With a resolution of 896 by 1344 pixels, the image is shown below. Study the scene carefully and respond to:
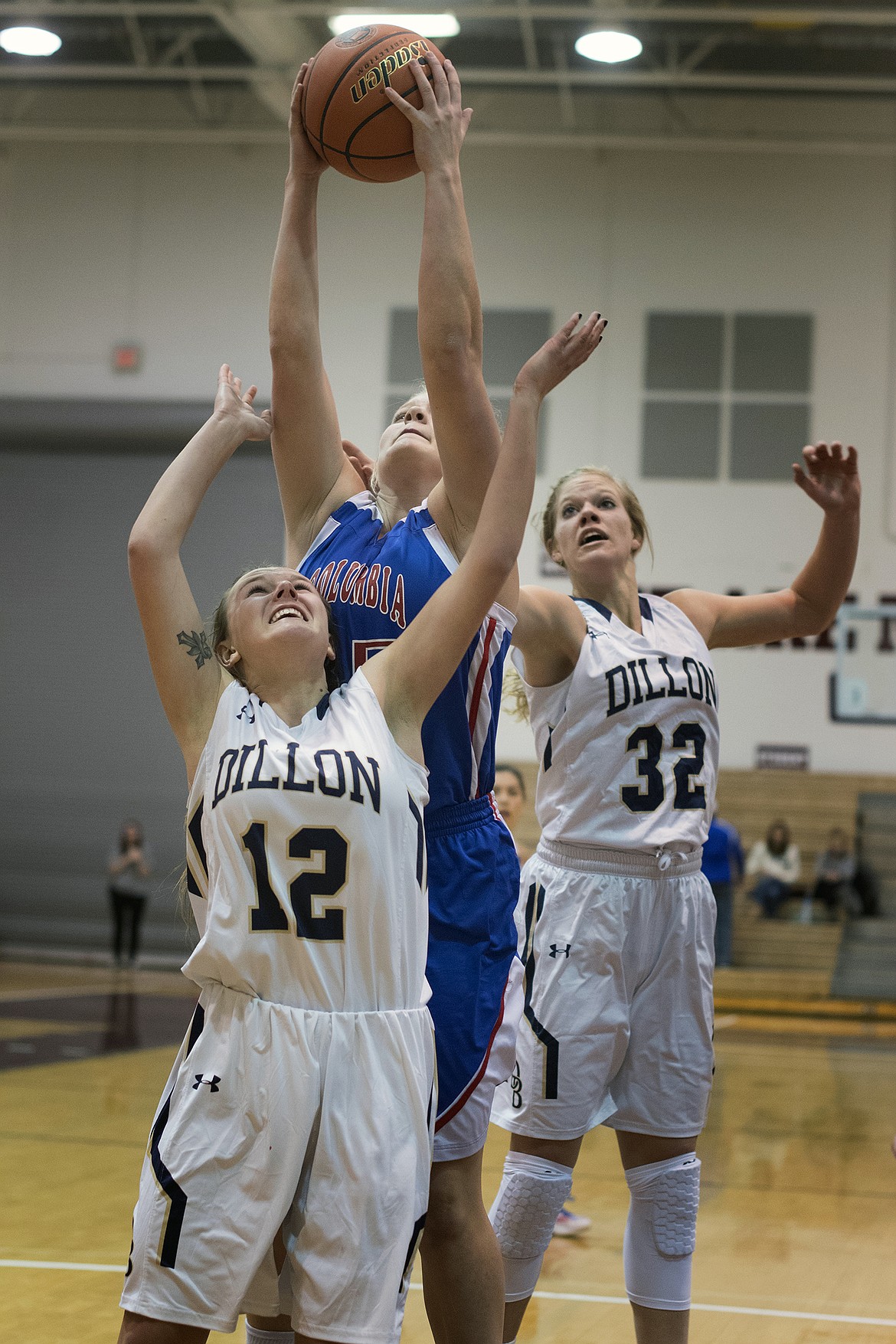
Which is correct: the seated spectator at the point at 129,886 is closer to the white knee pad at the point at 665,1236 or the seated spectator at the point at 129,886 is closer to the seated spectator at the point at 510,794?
the seated spectator at the point at 510,794

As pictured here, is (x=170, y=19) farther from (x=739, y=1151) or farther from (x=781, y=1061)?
(x=739, y=1151)

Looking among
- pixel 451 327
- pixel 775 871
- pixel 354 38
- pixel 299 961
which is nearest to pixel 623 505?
pixel 451 327

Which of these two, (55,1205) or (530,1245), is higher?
(530,1245)

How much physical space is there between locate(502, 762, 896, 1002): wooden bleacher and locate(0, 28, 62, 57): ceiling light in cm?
840

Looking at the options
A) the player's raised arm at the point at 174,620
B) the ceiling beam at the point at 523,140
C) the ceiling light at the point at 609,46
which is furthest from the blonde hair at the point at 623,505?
the ceiling beam at the point at 523,140

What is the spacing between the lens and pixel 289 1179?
77.9 inches

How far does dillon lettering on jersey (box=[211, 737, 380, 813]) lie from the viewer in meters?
2.08

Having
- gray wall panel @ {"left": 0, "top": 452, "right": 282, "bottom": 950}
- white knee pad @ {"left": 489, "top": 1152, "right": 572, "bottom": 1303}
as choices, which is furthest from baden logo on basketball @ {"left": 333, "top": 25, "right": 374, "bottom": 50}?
gray wall panel @ {"left": 0, "top": 452, "right": 282, "bottom": 950}

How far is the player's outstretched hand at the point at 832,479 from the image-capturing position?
338 centimetres

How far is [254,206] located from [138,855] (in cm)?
707

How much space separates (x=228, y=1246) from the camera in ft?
6.43

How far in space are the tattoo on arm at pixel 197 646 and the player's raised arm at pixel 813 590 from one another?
56.6 inches

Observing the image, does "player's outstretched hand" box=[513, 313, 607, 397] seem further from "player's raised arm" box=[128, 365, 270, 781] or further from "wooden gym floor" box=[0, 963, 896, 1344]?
"wooden gym floor" box=[0, 963, 896, 1344]

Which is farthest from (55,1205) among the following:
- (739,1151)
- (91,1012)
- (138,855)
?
(138,855)
